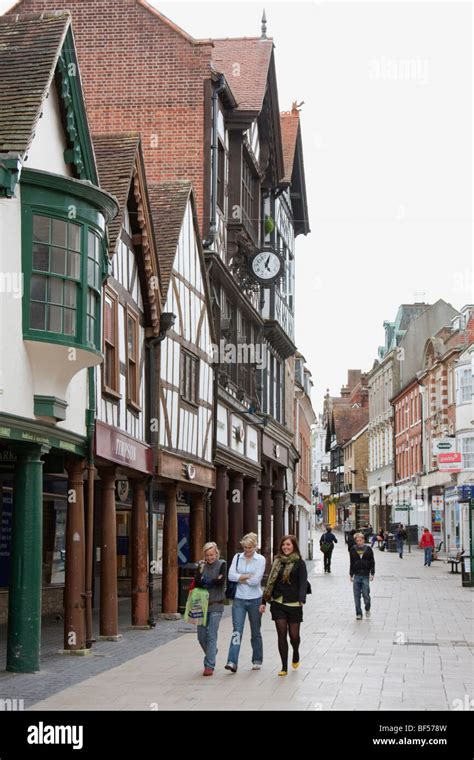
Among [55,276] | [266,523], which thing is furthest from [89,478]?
[266,523]

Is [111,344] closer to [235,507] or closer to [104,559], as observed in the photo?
[104,559]

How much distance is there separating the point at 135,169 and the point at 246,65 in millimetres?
15396

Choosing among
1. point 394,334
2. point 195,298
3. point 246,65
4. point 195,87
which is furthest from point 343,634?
point 394,334

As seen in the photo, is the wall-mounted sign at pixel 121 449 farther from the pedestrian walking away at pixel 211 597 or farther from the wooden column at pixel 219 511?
Answer: the wooden column at pixel 219 511

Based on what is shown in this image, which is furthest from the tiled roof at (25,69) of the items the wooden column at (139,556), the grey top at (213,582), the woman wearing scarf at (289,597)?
the wooden column at (139,556)

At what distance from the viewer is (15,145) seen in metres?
13.5

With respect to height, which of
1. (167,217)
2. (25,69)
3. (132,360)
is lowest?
(132,360)

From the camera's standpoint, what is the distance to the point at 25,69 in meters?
14.6

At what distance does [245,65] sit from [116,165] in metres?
15.5

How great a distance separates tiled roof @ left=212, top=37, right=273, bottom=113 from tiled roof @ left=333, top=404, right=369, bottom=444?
279 feet

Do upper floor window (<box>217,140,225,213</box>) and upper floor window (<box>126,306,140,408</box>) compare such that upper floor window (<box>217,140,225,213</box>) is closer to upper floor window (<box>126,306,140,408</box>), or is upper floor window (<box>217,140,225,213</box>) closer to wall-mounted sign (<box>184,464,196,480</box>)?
wall-mounted sign (<box>184,464,196,480</box>)

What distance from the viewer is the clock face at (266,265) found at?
3050 centimetres

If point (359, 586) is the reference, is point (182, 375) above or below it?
above

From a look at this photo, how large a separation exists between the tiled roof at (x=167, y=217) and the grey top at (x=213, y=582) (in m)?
7.82
